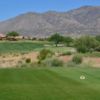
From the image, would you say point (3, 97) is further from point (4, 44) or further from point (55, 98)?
point (4, 44)

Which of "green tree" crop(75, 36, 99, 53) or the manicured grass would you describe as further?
the manicured grass

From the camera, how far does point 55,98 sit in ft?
69.7

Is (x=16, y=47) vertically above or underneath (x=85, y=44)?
underneath

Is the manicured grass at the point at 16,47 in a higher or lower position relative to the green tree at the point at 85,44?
lower

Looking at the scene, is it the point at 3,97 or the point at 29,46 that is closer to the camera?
the point at 3,97

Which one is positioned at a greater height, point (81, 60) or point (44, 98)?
point (44, 98)

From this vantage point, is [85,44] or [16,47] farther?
[16,47]

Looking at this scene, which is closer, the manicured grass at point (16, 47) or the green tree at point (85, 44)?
the green tree at point (85, 44)

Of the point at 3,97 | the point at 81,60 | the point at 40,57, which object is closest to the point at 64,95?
the point at 3,97

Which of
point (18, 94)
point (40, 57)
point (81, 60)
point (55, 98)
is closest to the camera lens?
point (55, 98)

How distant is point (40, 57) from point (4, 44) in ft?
214

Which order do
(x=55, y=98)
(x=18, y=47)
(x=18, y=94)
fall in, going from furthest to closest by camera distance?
(x=18, y=47)
(x=18, y=94)
(x=55, y=98)

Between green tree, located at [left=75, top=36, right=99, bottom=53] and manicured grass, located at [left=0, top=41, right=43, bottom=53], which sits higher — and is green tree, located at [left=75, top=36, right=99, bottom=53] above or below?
above

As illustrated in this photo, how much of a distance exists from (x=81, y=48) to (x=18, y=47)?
38.5 m
